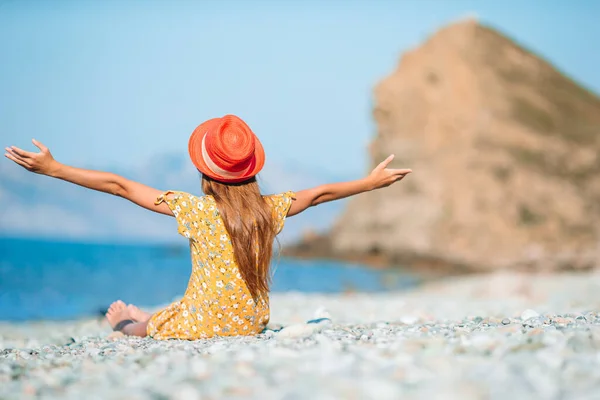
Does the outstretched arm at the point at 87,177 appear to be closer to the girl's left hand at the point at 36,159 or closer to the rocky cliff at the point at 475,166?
the girl's left hand at the point at 36,159

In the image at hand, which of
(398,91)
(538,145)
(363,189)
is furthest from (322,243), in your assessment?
(363,189)

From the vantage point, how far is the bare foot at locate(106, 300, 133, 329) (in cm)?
525

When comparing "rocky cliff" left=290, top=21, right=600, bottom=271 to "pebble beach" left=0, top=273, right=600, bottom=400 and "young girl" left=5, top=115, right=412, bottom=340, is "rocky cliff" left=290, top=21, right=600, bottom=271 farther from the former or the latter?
"pebble beach" left=0, top=273, right=600, bottom=400

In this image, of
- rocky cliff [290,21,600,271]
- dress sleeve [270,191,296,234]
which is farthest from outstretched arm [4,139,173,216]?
rocky cliff [290,21,600,271]

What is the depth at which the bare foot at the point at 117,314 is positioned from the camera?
5254 mm

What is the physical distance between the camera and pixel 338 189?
4812 mm

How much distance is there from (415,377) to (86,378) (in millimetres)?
1436

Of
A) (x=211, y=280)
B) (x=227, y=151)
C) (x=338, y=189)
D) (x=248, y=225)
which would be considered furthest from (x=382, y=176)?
(x=211, y=280)

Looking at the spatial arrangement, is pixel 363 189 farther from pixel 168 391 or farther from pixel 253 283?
pixel 168 391

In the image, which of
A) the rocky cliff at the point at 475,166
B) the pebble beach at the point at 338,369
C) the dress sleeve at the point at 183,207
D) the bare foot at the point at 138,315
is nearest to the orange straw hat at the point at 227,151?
the dress sleeve at the point at 183,207

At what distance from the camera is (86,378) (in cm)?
307

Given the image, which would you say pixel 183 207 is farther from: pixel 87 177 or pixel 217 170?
pixel 87 177

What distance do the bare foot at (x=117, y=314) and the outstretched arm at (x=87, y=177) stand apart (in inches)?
47.7

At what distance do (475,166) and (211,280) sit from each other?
3297 centimetres
